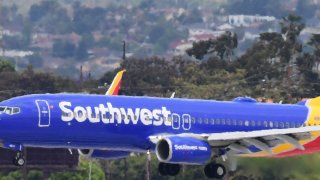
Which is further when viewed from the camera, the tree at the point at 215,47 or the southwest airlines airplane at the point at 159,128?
the tree at the point at 215,47

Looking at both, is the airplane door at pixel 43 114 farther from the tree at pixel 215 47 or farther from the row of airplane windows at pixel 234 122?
the tree at pixel 215 47

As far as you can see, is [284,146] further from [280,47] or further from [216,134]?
[280,47]

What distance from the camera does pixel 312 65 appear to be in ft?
465

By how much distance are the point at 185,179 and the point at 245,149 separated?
14499mm

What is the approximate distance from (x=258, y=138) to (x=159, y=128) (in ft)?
14.5

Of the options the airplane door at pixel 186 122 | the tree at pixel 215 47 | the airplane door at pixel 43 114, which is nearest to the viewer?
the airplane door at pixel 43 114

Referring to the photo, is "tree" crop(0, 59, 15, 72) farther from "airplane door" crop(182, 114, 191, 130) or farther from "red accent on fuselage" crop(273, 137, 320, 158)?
"airplane door" crop(182, 114, 191, 130)

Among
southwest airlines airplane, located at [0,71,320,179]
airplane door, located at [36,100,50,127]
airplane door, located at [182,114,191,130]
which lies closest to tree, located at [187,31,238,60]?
southwest airlines airplane, located at [0,71,320,179]

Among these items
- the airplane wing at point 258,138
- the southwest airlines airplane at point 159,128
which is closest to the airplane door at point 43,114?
the southwest airlines airplane at point 159,128

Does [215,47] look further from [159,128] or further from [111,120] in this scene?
[111,120]

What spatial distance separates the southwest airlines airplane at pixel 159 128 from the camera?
6078 cm

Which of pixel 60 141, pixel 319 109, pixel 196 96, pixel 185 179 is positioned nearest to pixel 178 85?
pixel 196 96

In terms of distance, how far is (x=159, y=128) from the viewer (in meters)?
64.1

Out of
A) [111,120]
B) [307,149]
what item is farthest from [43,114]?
[307,149]
